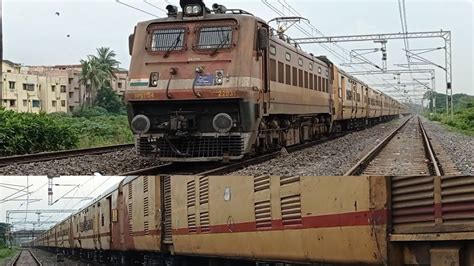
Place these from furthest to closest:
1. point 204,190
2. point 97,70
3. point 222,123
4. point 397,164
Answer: point 397,164
point 222,123
point 204,190
point 97,70

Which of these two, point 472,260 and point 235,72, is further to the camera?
point 235,72

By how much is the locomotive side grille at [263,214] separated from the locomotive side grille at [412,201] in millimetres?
1077

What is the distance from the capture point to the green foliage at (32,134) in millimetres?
4491

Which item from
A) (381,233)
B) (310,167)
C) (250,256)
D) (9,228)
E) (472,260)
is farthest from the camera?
(310,167)

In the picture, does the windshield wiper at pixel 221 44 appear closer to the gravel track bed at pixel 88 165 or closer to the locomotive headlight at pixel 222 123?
the locomotive headlight at pixel 222 123

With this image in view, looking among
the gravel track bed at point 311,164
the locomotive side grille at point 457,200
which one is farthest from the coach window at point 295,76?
the locomotive side grille at point 457,200

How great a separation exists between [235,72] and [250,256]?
82.3 inches

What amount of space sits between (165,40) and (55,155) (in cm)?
148

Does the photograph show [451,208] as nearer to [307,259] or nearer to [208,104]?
[307,259]

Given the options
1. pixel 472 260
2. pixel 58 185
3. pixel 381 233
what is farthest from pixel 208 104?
pixel 472 260

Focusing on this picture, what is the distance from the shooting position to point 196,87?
5469 mm

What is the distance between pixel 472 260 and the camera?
239 centimetres

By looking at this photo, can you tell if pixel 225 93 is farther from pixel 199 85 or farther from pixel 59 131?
pixel 59 131

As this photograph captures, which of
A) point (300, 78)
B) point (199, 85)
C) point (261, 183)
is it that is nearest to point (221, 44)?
point (199, 85)
